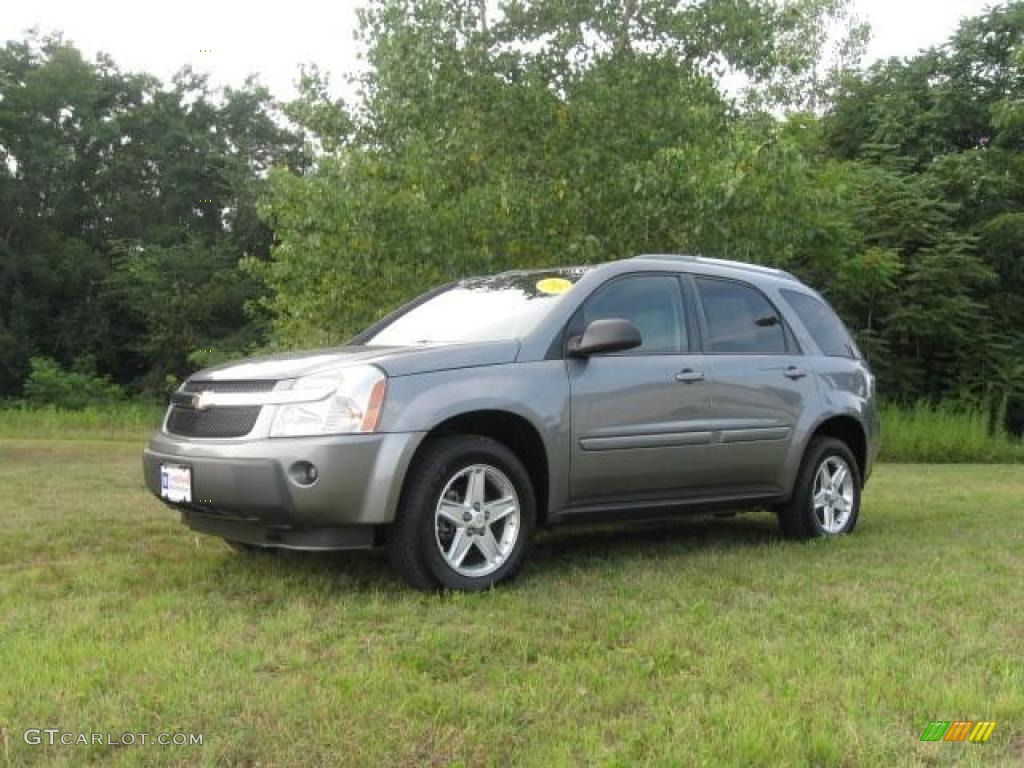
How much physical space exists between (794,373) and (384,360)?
9.45 ft

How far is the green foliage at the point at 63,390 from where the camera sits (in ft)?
110

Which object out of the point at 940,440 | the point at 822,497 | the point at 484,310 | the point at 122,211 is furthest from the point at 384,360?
the point at 122,211

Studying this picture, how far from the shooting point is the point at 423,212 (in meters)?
12.4

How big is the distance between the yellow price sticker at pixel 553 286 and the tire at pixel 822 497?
2.05 meters

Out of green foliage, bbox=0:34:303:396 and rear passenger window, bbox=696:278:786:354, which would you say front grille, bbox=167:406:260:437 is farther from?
green foliage, bbox=0:34:303:396

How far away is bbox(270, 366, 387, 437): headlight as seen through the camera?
4.78 metres

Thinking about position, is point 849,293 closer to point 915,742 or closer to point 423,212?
point 423,212

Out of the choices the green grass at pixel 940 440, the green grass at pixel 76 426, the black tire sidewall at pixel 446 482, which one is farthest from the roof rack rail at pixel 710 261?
the green grass at pixel 76 426

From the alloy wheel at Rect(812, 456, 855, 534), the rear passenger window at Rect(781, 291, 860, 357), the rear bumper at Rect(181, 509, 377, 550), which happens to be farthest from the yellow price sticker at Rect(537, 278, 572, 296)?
the alloy wheel at Rect(812, 456, 855, 534)

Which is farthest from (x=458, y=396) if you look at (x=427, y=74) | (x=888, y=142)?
(x=888, y=142)

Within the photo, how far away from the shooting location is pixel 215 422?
16.9 ft

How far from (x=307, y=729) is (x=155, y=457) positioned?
2.64 metres

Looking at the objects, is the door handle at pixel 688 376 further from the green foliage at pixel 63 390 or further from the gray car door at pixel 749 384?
the green foliage at pixel 63 390

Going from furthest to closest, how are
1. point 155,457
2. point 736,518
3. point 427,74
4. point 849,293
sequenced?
point 849,293
point 427,74
point 736,518
point 155,457
